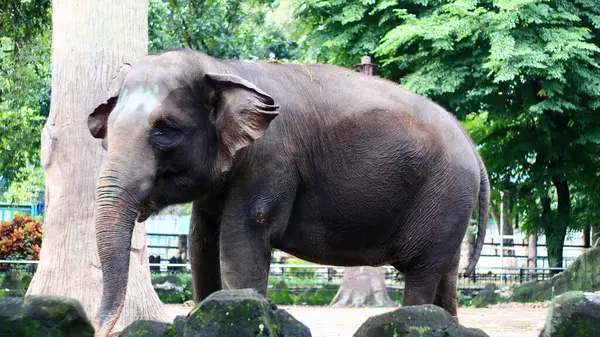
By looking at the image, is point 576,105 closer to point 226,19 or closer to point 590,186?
point 590,186

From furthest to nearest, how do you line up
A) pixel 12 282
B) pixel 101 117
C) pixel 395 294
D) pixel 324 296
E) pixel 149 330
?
pixel 395 294 < pixel 324 296 < pixel 12 282 < pixel 101 117 < pixel 149 330

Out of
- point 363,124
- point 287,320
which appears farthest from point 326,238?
point 287,320

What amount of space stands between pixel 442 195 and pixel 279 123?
44.2 inches

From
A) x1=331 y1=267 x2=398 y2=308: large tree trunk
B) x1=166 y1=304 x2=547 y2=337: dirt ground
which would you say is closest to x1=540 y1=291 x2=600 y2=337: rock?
x1=166 y1=304 x2=547 y2=337: dirt ground

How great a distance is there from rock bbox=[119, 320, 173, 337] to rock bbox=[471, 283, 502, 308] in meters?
14.9

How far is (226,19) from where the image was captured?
19.6 meters

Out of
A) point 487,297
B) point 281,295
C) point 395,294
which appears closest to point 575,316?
point 281,295

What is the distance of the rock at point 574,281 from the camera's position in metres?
16.3

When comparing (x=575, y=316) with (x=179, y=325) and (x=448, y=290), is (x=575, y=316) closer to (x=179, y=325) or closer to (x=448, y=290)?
(x=179, y=325)

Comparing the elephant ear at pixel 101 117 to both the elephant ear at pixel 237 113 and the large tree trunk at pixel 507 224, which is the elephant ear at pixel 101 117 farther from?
the large tree trunk at pixel 507 224

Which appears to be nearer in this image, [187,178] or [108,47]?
[187,178]

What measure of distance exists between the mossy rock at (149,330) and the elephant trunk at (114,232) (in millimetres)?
330

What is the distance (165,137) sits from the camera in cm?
426

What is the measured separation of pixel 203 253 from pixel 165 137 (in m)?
1.04
